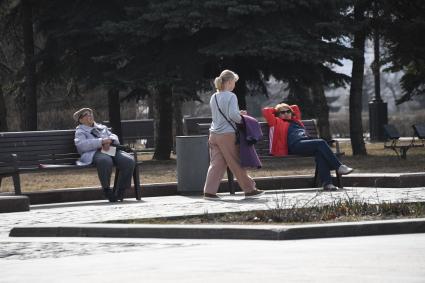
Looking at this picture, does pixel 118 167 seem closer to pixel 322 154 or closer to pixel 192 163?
pixel 192 163

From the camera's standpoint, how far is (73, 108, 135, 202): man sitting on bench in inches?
679

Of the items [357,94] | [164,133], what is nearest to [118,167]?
[164,133]

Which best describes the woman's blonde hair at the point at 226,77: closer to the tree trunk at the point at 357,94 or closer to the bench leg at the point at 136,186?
the bench leg at the point at 136,186

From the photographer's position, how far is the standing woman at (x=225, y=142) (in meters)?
16.8

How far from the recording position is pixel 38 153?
58.0 ft

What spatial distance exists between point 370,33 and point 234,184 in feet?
46.5

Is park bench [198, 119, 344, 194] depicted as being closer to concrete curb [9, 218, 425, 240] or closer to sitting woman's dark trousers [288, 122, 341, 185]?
sitting woman's dark trousers [288, 122, 341, 185]

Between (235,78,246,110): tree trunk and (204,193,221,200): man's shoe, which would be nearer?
(204,193,221,200): man's shoe

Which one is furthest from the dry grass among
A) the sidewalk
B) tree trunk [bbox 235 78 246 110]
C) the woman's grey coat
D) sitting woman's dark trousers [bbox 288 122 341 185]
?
the sidewalk

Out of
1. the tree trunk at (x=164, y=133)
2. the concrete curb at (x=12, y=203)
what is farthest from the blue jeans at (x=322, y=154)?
the tree trunk at (x=164, y=133)

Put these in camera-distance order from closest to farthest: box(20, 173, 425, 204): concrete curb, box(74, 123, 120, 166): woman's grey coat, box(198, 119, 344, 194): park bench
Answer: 1. box(74, 123, 120, 166): woman's grey coat
2. box(20, 173, 425, 204): concrete curb
3. box(198, 119, 344, 194): park bench

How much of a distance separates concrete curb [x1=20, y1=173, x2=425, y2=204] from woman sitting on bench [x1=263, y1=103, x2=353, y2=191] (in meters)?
0.64

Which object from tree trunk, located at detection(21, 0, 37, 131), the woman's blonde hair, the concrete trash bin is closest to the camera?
the woman's blonde hair

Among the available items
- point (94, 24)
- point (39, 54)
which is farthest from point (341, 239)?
point (39, 54)
